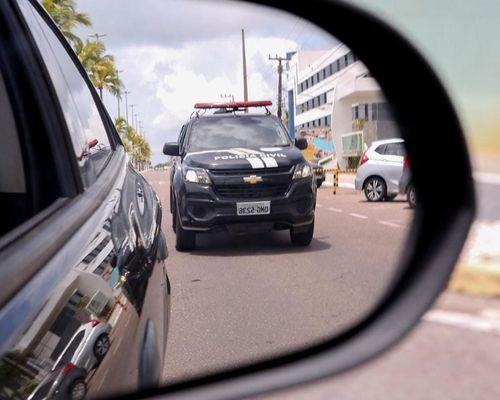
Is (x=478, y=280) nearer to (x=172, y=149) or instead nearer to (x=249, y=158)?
(x=249, y=158)

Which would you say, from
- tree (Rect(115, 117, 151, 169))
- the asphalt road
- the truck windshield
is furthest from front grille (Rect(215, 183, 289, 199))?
tree (Rect(115, 117, 151, 169))

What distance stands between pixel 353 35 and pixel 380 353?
109 centimetres

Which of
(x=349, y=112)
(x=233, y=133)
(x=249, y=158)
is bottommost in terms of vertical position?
(x=249, y=158)

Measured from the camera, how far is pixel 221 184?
23.2 feet

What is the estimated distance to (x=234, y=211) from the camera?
6.60 meters

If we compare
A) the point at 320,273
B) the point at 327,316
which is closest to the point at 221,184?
the point at 320,273

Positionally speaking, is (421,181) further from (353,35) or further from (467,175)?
(353,35)

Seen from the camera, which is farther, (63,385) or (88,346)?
(88,346)

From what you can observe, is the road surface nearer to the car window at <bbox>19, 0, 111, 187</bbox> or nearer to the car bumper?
the car bumper

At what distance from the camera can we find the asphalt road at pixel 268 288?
8.95ft

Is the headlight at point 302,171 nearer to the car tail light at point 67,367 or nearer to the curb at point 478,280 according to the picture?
the curb at point 478,280

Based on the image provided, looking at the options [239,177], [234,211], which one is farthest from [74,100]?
[239,177]

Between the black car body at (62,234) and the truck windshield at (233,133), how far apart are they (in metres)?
4.65

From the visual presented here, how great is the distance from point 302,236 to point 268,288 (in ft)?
4.32
